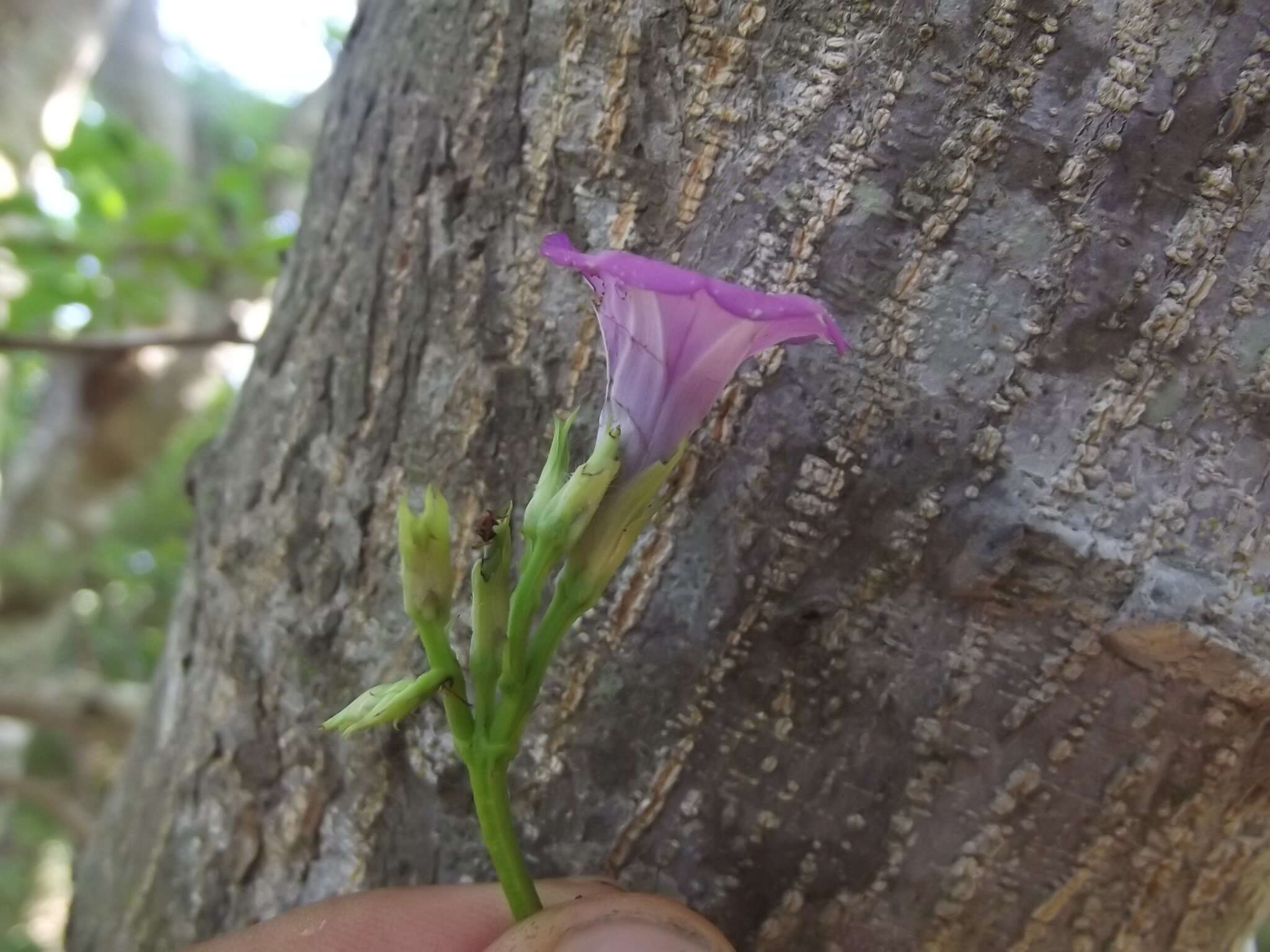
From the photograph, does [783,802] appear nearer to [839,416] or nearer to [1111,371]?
[839,416]

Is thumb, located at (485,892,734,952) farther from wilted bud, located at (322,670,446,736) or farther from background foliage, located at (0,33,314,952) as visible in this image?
background foliage, located at (0,33,314,952)

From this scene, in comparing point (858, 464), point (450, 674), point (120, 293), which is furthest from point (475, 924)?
point (120, 293)

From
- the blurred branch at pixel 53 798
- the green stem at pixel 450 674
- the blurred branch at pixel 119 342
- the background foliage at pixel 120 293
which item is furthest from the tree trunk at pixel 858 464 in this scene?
the blurred branch at pixel 53 798

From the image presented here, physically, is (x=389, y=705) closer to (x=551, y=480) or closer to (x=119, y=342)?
(x=551, y=480)

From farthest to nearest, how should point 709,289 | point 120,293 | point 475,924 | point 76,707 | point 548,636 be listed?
point 76,707 → point 120,293 → point 475,924 → point 548,636 → point 709,289

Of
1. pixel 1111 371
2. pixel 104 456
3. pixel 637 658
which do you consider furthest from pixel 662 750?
pixel 104 456

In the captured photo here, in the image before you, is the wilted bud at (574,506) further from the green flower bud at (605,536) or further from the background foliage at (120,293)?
the background foliage at (120,293)
